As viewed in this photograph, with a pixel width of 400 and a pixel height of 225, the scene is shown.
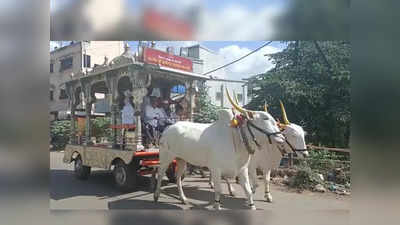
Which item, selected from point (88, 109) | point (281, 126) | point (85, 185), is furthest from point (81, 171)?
point (281, 126)

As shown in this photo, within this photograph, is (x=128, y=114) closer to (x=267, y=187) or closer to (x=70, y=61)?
(x=70, y=61)

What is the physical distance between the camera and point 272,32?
4.27 meters

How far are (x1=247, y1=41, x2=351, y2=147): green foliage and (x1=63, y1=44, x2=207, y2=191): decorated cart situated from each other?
3.33 feet

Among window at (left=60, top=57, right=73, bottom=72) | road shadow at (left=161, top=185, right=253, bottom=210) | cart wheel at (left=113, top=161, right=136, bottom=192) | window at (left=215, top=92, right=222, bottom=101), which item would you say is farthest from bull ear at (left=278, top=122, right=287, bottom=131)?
window at (left=60, top=57, right=73, bottom=72)

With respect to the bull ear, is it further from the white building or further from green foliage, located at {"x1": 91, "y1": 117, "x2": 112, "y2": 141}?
green foliage, located at {"x1": 91, "y1": 117, "x2": 112, "y2": 141}

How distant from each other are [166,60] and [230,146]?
154 cm

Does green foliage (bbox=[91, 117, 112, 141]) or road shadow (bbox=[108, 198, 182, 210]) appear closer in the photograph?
road shadow (bbox=[108, 198, 182, 210])

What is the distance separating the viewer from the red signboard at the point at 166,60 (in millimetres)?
4262

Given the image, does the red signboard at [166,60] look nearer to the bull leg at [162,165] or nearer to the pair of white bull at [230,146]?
the pair of white bull at [230,146]

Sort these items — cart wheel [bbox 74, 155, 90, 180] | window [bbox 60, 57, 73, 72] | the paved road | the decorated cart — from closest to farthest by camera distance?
the paved road → the decorated cart → window [bbox 60, 57, 73, 72] → cart wheel [bbox 74, 155, 90, 180]

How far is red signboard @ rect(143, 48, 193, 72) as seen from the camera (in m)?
4.26

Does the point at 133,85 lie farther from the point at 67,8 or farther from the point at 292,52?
the point at 292,52
